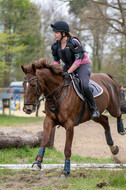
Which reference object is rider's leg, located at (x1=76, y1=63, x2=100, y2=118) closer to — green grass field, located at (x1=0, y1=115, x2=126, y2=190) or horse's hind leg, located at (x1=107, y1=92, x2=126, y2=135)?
green grass field, located at (x1=0, y1=115, x2=126, y2=190)

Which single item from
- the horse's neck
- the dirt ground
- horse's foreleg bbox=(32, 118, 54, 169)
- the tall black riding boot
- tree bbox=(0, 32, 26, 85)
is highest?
tree bbox=(0, 32, 26, 85)

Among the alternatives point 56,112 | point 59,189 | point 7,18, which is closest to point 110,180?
point 59,189

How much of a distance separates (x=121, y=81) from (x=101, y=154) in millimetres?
11329

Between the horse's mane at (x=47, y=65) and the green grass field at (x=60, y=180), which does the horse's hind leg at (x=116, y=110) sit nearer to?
the green grass field at (x=60, y=180)

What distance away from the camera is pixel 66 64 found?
5184 millimetres

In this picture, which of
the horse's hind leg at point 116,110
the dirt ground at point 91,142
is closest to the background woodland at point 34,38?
the dirt ground at point 91,142

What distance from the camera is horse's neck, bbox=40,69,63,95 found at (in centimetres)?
452

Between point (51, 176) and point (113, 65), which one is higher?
point (113, 65)

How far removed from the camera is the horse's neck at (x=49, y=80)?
14.8 feet

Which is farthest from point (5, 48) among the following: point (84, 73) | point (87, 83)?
point (87, 83)

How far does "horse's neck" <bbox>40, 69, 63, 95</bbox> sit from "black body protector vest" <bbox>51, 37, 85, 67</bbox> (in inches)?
19.1

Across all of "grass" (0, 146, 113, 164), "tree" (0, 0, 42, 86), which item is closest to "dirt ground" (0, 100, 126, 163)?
"grass" (0, 146, 113, 164)

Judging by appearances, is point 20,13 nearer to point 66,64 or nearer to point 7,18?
point 7,18

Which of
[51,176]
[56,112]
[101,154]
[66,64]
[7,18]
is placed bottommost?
[101,154]
